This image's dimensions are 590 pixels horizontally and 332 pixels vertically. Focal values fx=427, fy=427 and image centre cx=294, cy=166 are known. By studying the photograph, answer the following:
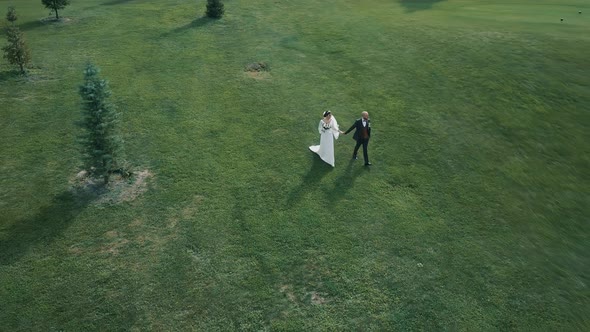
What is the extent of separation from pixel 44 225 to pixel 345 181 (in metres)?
11.1

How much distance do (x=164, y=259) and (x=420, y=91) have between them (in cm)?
1656

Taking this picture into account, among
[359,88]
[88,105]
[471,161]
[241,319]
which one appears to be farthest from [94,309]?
[359,88]

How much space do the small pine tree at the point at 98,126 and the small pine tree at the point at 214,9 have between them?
18.8 metres

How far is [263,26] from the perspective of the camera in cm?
3203

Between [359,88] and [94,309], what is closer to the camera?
[94,309]

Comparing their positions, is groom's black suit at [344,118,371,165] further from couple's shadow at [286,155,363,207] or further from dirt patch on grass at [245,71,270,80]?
dirt patch on grass at [245,71,270,80]

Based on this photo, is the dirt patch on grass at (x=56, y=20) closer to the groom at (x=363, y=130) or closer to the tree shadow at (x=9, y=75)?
the tree shadow at (x=9, y=75)

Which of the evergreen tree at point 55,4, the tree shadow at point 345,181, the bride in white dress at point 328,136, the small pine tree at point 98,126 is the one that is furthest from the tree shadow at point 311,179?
the evergreen tree at point 55,4

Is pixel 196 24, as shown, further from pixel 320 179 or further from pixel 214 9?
pixel 320 179

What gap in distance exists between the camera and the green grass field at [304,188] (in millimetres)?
12758

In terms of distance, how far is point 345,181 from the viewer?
57.3ft

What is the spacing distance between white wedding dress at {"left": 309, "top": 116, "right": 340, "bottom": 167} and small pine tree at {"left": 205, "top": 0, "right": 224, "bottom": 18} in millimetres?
18990

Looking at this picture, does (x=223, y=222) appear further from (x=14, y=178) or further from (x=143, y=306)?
(x=14, y=178)

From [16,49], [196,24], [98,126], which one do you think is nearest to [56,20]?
[16,49]
